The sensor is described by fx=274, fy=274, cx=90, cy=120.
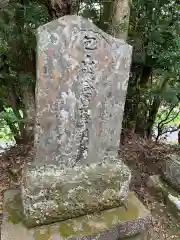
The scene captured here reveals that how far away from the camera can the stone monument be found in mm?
1919

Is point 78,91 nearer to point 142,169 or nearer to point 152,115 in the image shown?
point 142,169

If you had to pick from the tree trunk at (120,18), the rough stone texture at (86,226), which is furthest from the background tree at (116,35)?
the rough stone texture at (86,226)

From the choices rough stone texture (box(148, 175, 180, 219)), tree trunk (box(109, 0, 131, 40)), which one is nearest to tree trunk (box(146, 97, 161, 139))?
tree trunk (box(109, 0, 131, 40))

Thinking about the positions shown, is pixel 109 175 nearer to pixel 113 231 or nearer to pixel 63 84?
pixel 113 231

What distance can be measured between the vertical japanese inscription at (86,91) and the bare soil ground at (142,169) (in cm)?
46

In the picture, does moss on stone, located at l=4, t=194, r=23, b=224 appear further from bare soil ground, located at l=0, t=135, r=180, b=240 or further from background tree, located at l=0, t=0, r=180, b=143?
background tree, located at l=0, t=0, r=180, b=143

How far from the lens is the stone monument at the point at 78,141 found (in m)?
1.92

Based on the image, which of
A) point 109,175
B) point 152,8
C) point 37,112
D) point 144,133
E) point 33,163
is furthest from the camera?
point 144,133

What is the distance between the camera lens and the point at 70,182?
7.21ft

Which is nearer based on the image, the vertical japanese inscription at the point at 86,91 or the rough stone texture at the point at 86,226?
the vertical japanese inscription at the point at 86,91

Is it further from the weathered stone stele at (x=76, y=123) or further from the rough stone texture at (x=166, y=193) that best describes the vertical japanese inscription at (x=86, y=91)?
the rough stone texture at (x=166, y=193)

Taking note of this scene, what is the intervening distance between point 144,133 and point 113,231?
2.95 metres

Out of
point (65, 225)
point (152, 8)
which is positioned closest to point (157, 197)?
point (65, 225)

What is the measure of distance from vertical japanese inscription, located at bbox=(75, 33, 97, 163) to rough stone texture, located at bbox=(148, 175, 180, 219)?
1166 millimetres
